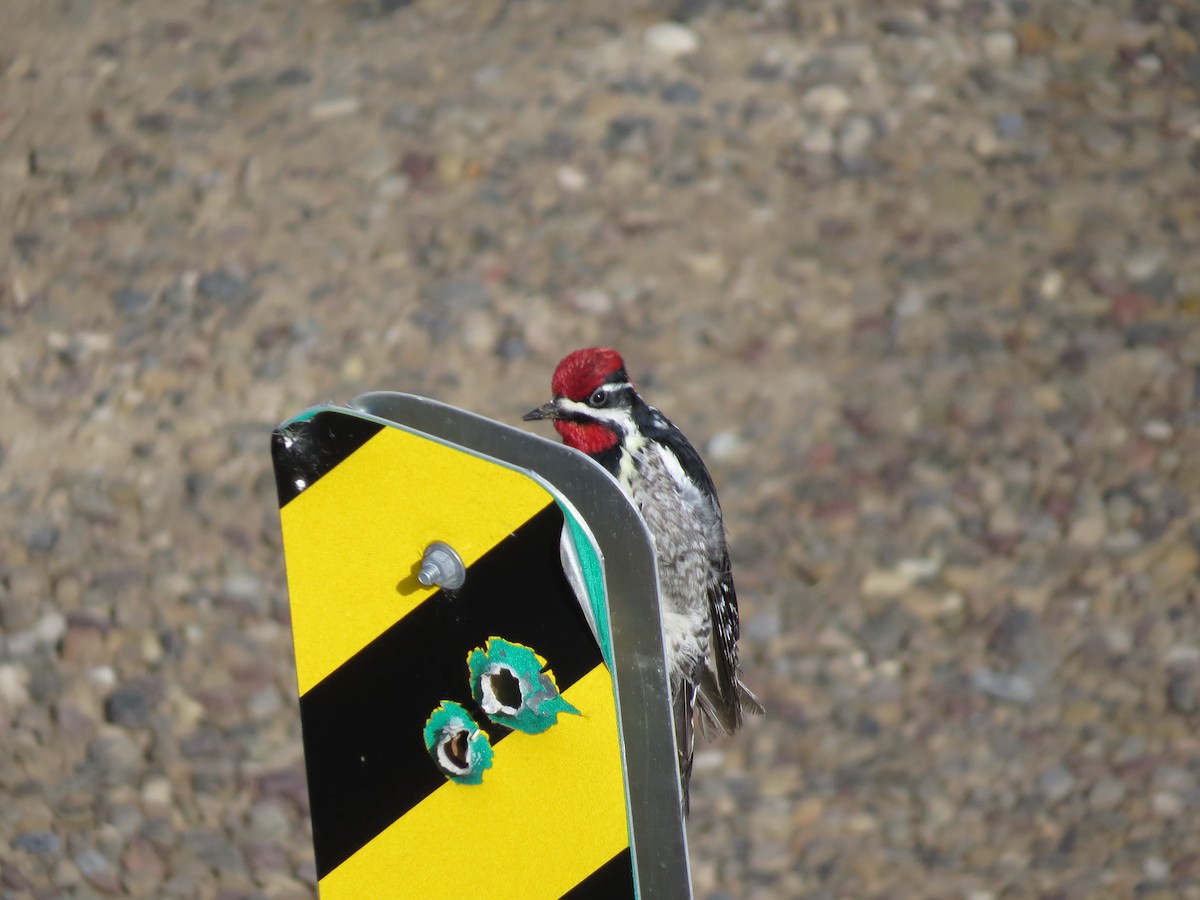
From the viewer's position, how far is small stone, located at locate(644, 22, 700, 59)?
471 centimetres

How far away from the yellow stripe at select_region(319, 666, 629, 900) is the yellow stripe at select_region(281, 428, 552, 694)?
7.1 inches

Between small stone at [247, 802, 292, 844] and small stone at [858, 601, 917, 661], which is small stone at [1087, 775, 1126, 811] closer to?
small stone at [858, 601, 917, 661]

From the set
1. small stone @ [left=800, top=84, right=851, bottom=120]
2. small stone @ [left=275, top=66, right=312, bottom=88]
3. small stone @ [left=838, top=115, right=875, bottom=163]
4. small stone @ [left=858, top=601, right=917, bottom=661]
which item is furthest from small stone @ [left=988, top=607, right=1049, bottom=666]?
small stone @ [left=275, top=66, right=312, bottom=88]

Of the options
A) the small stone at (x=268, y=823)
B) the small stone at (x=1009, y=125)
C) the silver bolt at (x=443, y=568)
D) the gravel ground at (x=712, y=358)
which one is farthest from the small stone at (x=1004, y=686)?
the silver bolt at (x=443, y=568)

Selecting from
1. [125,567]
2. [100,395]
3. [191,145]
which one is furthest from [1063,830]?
[191,145]

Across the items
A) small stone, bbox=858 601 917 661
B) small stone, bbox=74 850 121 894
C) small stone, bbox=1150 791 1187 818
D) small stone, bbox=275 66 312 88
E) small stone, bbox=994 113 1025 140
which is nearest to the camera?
small stone, bbox=74 850 121 894

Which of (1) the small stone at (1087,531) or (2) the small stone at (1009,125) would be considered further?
(2) the small stone at (1009,125)

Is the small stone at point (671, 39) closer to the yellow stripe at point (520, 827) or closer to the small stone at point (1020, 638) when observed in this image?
the small stone at point (1020, 638)

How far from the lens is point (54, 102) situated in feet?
15.4

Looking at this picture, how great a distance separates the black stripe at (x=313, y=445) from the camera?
1.34 m

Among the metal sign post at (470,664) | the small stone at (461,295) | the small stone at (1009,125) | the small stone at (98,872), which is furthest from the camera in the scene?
the small stone at (1009,125)

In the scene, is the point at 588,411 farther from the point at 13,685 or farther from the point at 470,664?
the point at 13,685

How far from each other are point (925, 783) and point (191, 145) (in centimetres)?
317

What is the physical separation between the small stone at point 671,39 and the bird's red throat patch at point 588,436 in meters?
2.41
